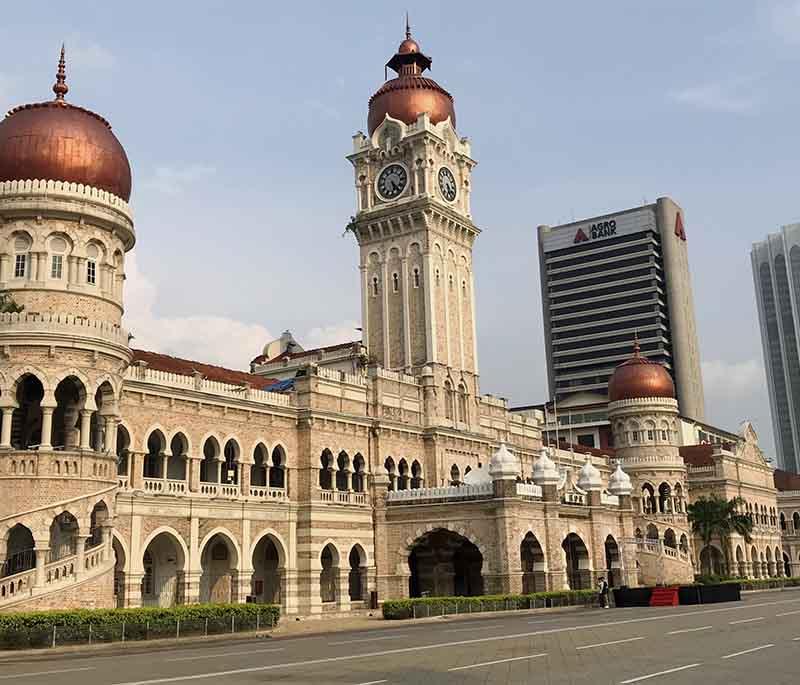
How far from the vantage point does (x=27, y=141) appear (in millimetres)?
33062

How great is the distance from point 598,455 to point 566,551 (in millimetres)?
27805

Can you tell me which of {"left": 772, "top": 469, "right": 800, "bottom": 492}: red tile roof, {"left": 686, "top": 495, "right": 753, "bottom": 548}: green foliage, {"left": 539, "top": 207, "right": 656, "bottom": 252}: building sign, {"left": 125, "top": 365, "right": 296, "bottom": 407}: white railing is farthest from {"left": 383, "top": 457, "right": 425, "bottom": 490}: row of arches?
{"left": 539, "top": 207, "right": 656, "bottom": 252}: building sign

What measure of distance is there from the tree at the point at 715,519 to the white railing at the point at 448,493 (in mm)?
31651

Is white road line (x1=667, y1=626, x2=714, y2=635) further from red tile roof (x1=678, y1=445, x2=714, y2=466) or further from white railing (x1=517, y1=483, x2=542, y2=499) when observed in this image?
red tile roof (x1=678, y1=445, x2=714, y2=466)

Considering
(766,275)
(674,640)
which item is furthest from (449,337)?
(766,275)

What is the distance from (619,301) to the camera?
14112 centimetres

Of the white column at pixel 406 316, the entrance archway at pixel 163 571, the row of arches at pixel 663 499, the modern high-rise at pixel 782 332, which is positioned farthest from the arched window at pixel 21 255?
the modern high-rise at pixel 782 332

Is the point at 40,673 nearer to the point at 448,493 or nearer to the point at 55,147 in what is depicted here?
the point at 55,147

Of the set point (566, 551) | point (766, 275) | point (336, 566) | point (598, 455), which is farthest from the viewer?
point (766, 275)

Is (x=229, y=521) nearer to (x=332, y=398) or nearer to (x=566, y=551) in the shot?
(x=332, y=398)

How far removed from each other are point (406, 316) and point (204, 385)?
1840cm

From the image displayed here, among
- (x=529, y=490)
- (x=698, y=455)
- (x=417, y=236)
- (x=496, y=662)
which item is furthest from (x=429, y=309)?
(x=496, y=662)

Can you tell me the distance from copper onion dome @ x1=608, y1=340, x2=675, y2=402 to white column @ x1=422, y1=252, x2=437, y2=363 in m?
27.2

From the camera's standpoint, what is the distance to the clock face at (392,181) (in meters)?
58.8
